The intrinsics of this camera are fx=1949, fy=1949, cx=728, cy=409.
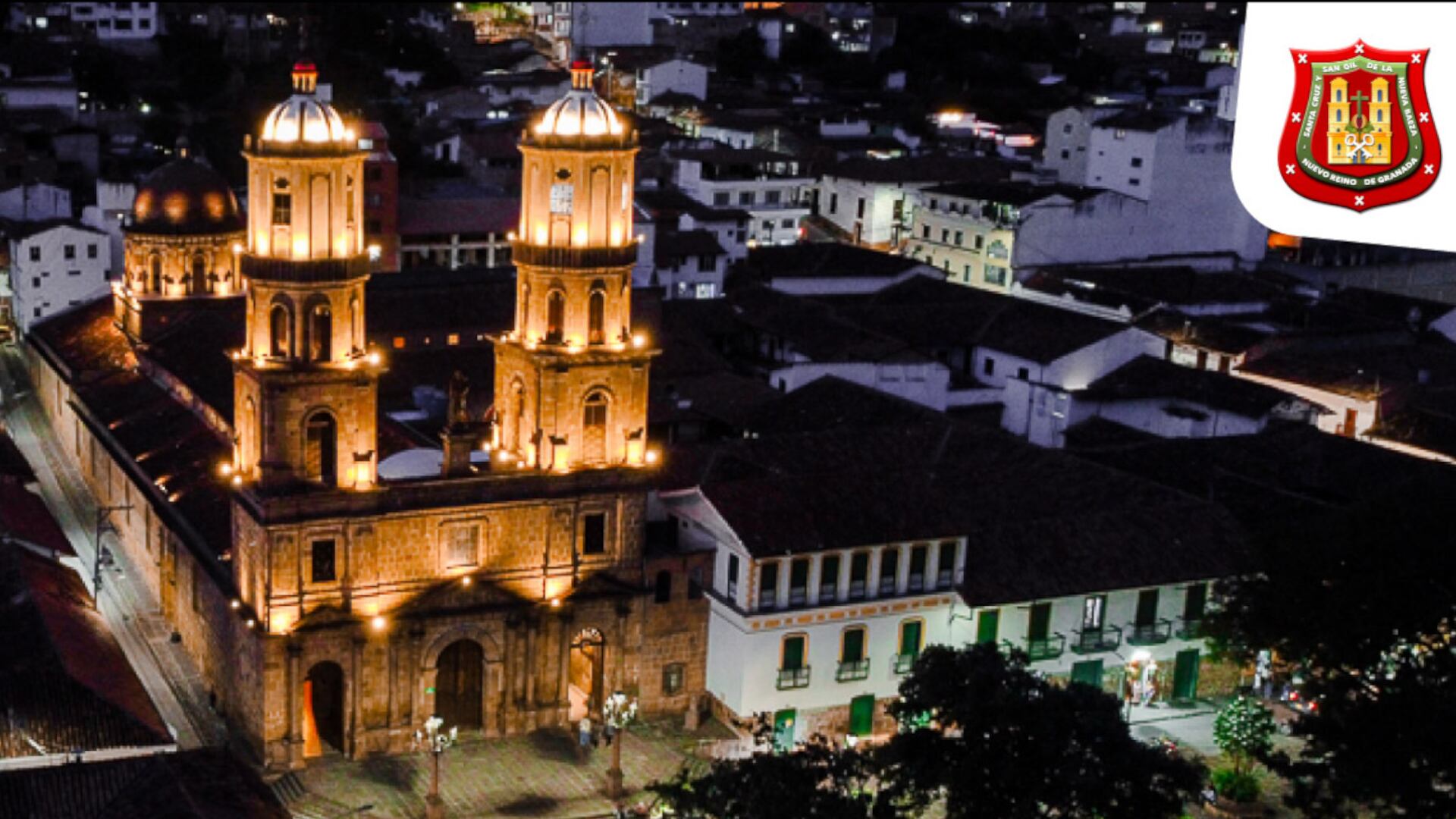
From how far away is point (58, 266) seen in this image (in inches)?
3110

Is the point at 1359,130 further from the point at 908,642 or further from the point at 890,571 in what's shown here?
the point at 908,642

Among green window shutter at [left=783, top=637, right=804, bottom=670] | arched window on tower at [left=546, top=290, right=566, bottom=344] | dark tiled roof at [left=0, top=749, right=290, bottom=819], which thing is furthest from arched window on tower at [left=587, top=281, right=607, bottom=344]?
dark tiled roof at [left=0, top=749, right=290, bottom=819]

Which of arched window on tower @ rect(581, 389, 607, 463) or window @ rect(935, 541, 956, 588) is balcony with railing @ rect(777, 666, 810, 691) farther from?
arched window on tower @ rect(581, 389, 607, 463)

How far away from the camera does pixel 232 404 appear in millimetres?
58062

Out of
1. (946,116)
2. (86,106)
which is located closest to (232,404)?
(86,106)

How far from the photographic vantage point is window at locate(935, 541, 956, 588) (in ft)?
155

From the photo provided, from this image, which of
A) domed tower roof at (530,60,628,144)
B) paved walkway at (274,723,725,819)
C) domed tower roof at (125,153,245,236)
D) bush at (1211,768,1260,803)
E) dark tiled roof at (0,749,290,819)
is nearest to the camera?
dark tiled roof at (0,749,290,819)

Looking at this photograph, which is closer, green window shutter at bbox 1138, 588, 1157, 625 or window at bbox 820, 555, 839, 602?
window at bbox 820, 555, 839, 602

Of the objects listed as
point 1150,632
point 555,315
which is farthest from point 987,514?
point 555,315

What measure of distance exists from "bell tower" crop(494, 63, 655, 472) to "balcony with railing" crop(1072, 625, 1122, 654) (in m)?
11.5

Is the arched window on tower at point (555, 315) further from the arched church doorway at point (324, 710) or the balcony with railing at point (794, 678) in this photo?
the balcony with railing at point (794, 678)

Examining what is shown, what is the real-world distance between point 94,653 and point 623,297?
48.9ft

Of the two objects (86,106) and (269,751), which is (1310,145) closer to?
(269,751)

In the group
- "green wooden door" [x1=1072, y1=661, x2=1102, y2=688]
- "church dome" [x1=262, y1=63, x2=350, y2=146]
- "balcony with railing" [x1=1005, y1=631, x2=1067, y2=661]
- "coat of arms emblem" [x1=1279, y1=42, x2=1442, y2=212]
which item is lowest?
"green wooden door" [x1=1072, y1=661, x2=1102, y2=688]
